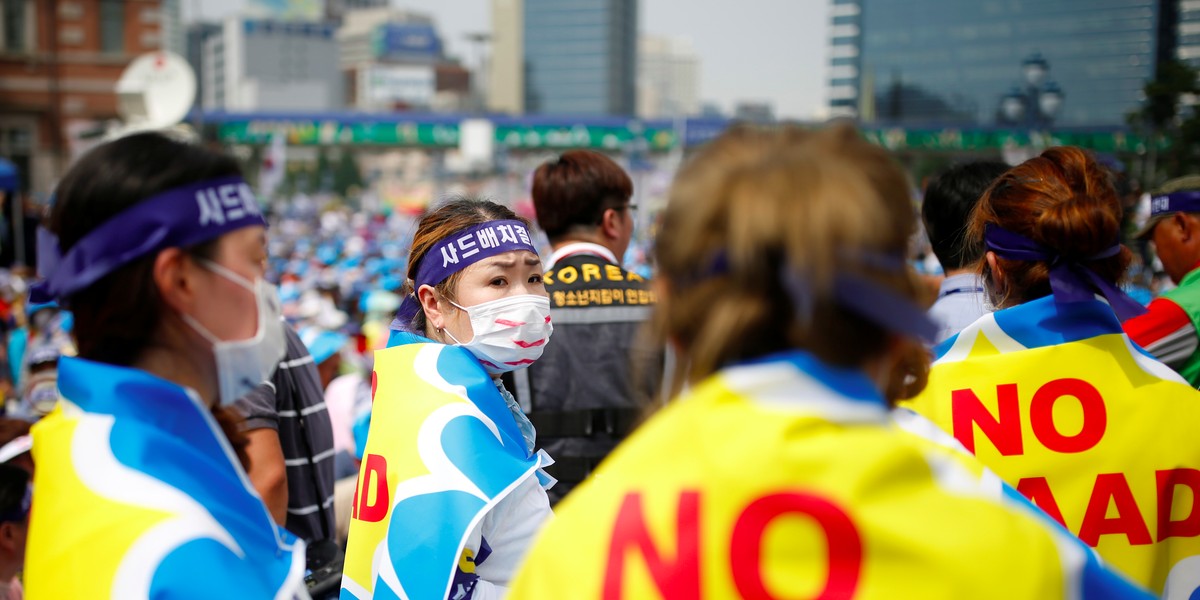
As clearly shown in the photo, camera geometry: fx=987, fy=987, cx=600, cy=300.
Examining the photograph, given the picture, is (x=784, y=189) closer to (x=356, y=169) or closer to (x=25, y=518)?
(x=25, y=518)

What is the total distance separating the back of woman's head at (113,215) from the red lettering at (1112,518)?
1.94 meters

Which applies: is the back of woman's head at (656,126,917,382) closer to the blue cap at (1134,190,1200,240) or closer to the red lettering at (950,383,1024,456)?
the red lettering at (950,383,1024,456)

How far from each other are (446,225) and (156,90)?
8443 millimetres

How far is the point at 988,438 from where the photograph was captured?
2.34 meters

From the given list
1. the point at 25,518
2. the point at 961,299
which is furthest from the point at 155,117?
the point at 961,299

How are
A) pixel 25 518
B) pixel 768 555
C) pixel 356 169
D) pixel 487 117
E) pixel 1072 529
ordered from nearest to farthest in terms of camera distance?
A: pixel 768 555 → pixel 1072 529 → pixel 25 518 → pixel 487 117 → pixel 356 169

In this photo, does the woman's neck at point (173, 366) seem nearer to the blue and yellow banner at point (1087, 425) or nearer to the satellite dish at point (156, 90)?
the blue and yellow banner at point (1087, 425)

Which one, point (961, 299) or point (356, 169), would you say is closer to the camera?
point (961, 299)

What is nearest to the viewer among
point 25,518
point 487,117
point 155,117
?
point 25,518

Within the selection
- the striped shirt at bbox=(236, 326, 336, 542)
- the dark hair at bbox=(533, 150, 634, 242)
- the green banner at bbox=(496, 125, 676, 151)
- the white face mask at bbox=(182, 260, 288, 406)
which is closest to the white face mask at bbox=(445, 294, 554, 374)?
the striped shirt at bbox=(236, 326, 336, 542)

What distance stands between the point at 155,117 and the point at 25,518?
745 cm

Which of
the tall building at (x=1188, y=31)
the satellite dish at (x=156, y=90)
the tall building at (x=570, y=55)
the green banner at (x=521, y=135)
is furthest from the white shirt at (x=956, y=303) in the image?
the tall building at (x=570, y=55)

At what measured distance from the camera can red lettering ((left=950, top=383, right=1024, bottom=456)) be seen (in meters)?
2.32

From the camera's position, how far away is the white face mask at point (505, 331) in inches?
109
